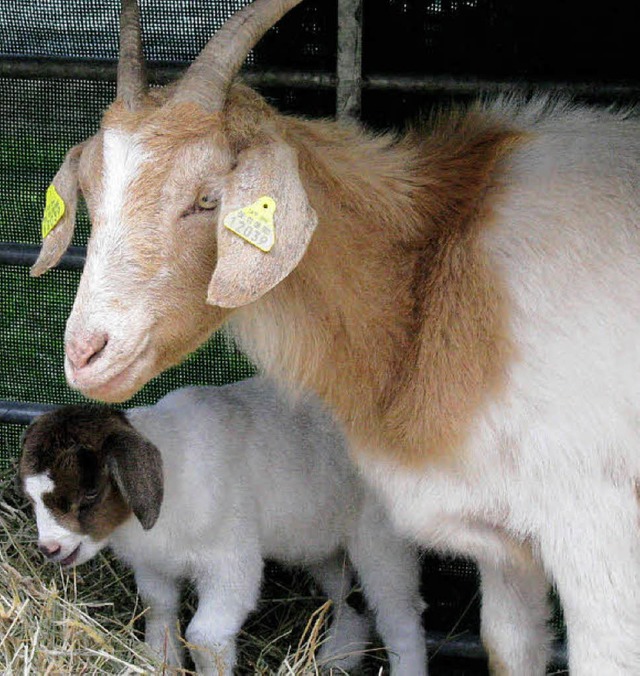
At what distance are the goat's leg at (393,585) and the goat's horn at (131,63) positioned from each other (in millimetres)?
2017

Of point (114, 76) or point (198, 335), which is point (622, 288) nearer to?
point (198, 335)

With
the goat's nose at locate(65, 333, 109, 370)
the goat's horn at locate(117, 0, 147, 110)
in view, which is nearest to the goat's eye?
the goat's horn at locate(117, 0, 147, 110)

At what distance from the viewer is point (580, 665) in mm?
3529

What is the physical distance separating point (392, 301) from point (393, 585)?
1565mm

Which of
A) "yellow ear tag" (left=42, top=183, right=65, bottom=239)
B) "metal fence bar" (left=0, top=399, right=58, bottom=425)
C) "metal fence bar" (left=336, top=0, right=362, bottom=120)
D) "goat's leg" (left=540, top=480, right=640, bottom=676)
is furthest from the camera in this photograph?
"metal fence bar" (left=0, top=399, right=58, bottom=425)

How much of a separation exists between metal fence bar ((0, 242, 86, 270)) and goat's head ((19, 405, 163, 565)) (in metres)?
0.92

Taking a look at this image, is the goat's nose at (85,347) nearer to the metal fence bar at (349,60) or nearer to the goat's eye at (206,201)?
the goat's eye at (206,201)

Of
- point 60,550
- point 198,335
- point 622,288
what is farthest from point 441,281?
point 60,550

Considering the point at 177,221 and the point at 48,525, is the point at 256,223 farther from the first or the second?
the point at 48,525

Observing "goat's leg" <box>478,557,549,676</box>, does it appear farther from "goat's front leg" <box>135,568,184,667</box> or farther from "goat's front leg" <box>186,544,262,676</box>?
"goat's front leg" <box>135,568,184,667</box>

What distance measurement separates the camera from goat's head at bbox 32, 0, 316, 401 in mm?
3049

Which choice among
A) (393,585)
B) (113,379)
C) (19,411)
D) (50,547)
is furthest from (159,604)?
(113,379)

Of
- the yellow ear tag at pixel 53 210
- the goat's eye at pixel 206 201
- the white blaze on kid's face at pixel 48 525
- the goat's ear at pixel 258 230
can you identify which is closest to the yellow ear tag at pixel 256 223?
the goat's ear at pixel 258 230

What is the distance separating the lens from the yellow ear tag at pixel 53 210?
3.57 metres
